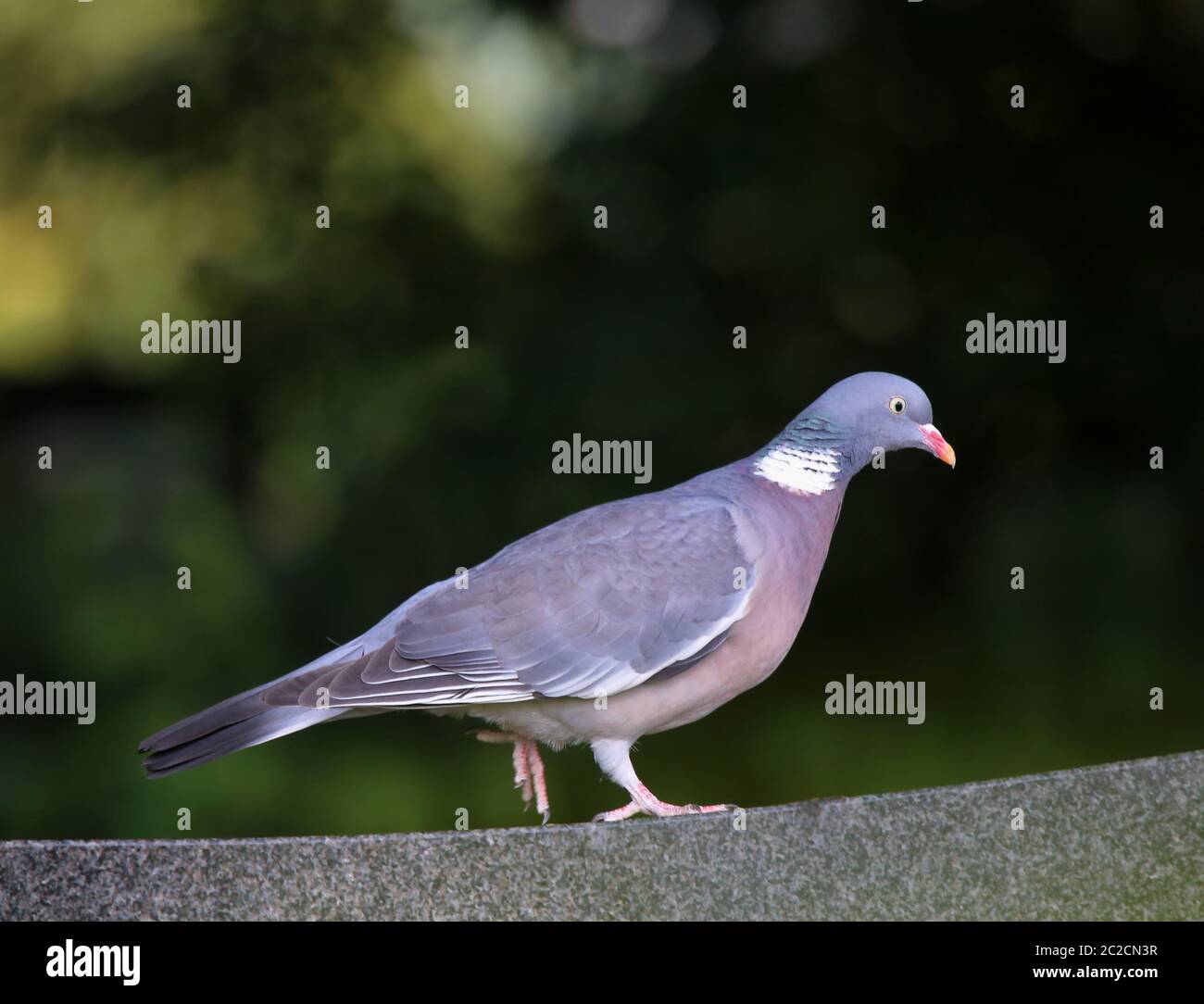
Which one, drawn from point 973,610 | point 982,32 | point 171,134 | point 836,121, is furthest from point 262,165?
point 973,610

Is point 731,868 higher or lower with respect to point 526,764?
lower

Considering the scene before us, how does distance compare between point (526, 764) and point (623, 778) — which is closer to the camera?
point (623, 778)

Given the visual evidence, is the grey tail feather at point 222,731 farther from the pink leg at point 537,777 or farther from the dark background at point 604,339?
the dark background at point 604,339

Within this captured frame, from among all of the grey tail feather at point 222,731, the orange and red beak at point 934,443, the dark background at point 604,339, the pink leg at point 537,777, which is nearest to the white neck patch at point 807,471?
the orange and red beak at point 934,443

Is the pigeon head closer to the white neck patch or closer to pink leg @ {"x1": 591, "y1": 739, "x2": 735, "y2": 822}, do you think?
the white neck patch

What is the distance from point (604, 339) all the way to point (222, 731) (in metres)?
2.83

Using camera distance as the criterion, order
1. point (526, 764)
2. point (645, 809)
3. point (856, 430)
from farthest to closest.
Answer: point (526, 764) → point (856, 430) → point (645, 809)

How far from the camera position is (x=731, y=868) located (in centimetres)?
293

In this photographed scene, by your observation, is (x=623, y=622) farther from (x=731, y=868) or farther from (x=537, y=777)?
(x=731, y=868)

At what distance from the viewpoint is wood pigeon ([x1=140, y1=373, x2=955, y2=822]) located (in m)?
3.46

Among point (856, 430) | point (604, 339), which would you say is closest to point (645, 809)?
point (856, 430)

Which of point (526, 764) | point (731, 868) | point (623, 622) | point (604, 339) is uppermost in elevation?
point (604, 339)

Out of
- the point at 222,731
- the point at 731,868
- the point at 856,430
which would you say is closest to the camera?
the point at 731,868

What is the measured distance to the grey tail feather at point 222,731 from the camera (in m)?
3.30
